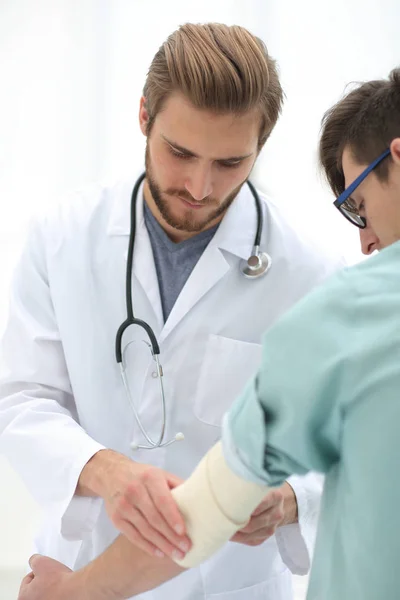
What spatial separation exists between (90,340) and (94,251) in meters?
0.19

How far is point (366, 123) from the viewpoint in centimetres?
106

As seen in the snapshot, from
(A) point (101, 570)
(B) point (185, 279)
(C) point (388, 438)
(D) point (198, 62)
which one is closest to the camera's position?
(C) point (388, 438)

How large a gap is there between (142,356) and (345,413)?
764 mm

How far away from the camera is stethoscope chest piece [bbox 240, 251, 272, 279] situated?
5.13 ft

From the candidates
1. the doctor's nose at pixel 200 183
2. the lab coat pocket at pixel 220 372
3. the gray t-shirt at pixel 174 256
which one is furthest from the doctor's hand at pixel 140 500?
the doctor's nose at pixel 200 183

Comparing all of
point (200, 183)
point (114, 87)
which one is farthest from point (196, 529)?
point (114, 87)

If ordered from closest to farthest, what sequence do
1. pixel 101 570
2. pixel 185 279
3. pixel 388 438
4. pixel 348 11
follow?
pixel 388 438 < pixel 101 570 < pixel 185 279 < pixel 348 11

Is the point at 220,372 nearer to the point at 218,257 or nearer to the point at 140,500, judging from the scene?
the point at 218,257

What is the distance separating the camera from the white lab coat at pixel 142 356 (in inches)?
58.7

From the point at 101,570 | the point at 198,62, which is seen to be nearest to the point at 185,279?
the point at 198,62

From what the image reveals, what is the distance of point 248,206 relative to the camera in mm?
1658

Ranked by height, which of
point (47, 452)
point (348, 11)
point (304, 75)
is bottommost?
point (47, 452)

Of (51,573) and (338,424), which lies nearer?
(338,424)

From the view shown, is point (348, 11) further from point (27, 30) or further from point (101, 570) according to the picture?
point (101, 570)
